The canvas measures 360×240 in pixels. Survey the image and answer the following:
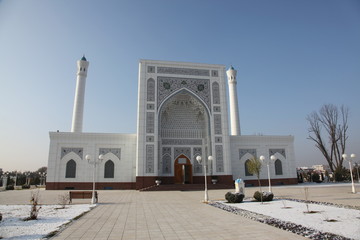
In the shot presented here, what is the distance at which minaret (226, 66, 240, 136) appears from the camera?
2605cm

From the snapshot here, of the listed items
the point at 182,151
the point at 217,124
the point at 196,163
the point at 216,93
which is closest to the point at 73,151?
the point at 182,151

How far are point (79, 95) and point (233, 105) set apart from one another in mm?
15653

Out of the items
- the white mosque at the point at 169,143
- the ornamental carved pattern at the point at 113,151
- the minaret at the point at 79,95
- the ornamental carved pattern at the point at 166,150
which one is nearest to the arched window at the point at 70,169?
the white mosque at the point at 169,143

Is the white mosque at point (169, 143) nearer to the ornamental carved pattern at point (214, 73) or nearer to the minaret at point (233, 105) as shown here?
the ornamental carved pattern at point (214, 73)

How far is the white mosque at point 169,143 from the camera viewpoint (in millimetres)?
20625

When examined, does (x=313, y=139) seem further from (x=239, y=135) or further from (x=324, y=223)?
(x=324, y=223)

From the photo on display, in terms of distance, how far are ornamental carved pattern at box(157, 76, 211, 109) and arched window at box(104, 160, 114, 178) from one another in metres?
6.67

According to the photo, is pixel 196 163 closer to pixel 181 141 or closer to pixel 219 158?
pixel 219 158

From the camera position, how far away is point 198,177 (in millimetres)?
22328

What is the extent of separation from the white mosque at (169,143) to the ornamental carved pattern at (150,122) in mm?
84

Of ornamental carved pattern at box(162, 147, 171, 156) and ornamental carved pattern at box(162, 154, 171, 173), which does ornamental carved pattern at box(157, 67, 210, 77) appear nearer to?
ornamental carved pattern at box(162, 147, 171, 156)

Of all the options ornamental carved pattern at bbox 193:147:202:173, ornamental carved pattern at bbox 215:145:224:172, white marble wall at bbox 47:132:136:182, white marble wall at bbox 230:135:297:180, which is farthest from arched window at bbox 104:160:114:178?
white marble wall at bbox 230:135:297:180

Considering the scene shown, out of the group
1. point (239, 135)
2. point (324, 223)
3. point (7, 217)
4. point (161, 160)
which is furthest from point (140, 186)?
point (324, 223)

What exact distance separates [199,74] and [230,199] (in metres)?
14.9
